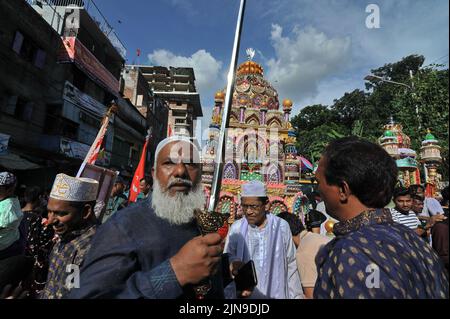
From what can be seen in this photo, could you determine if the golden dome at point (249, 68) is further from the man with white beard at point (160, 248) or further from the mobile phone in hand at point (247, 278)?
the mobile phone in hand at point (247, 278)

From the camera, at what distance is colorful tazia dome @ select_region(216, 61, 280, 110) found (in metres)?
18.6

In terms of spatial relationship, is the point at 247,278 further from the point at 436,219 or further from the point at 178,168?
the point at 436,219

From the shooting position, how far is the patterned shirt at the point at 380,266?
1.05 meters

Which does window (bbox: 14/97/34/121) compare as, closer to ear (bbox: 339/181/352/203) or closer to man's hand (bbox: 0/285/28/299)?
man's hand (bbox: 0/285/28/299)

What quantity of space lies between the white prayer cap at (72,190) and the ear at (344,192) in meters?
2.24

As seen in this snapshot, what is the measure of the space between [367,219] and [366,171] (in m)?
0.23

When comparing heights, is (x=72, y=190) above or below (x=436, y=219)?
above

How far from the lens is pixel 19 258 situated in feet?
8.71

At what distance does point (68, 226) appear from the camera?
7.67 ft

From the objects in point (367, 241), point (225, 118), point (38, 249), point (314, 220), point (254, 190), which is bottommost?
point (38, 249)

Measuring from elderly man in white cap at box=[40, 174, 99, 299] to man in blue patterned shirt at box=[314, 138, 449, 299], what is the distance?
172cm

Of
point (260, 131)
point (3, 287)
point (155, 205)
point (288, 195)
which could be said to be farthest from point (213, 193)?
point (260, 131)

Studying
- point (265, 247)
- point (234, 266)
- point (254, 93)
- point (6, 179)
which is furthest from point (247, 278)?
point (254, 93)

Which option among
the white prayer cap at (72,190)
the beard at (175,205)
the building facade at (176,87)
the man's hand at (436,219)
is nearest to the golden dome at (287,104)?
the man's hand at (436,219)
